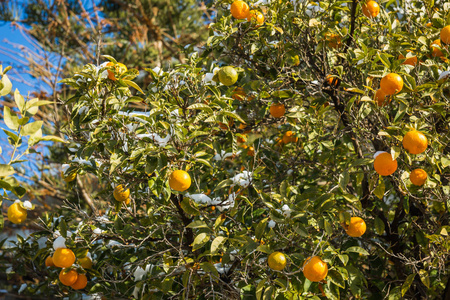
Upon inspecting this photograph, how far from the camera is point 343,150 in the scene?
2119 mm

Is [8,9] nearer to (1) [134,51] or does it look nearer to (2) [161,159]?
(1) [134,51]

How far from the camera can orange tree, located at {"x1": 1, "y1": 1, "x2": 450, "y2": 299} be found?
143 cm

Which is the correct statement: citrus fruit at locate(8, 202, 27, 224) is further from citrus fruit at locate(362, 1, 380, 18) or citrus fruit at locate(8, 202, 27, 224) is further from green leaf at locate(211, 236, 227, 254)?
citrus fruit at locate(362, 1, 380, 18)

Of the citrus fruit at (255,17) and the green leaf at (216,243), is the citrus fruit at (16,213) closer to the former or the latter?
the green leaf at (216,243)

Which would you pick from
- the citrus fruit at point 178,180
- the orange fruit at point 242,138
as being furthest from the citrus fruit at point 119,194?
the orange fruit at point 242,138

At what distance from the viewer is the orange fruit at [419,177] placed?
5.08 feet

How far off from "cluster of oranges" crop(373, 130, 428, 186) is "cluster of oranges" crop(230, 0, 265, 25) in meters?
0.83

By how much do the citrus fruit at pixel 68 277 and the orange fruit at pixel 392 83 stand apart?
1512 millimetres

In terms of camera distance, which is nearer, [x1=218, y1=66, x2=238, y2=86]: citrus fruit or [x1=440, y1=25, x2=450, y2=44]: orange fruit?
[x1=218, y1=66, x2=238, y2=86]: citrus fruit

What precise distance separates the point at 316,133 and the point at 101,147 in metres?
0.95

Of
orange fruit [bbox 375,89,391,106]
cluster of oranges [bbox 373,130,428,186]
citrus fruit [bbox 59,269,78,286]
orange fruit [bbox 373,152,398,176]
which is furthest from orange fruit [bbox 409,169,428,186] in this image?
citrus fruit [bbox 59,269,78,286]

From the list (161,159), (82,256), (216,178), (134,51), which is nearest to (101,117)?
(161,159)

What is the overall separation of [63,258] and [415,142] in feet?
4.67

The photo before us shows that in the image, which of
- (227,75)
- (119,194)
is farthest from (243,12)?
(119,194)
